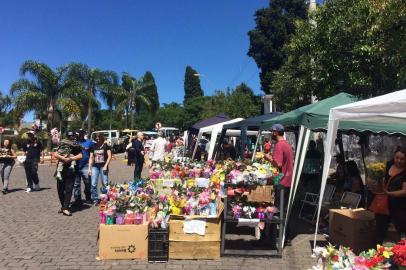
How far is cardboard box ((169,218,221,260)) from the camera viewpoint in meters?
6.37

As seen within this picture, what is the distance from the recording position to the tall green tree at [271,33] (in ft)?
117

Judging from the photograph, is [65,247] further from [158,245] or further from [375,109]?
[375,109]

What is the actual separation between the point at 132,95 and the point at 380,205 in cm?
4746

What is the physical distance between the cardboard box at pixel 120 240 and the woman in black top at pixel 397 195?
10.8 ft

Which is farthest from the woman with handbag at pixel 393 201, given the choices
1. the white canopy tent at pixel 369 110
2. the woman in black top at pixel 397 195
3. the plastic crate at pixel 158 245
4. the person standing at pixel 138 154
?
the person standing at pixel 138 154

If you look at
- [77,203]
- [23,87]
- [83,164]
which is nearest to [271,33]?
[23,87]

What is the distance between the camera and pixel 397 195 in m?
5.79

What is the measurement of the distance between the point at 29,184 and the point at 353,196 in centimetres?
930

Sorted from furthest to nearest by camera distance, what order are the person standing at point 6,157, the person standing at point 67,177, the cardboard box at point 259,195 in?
the person standing at point 6,157 → the person standing at point 67,177 → the cardboard box at point 259,195

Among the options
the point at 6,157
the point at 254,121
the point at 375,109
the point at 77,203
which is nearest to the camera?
the point at 375,109

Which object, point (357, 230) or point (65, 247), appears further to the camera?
point (65, 247)

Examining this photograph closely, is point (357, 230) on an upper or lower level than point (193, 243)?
upper

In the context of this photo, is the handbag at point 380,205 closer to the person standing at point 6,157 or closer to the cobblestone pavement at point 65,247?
the cobblestone pavement at point 65,247

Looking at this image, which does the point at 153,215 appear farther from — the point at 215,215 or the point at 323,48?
the point at 323,48
